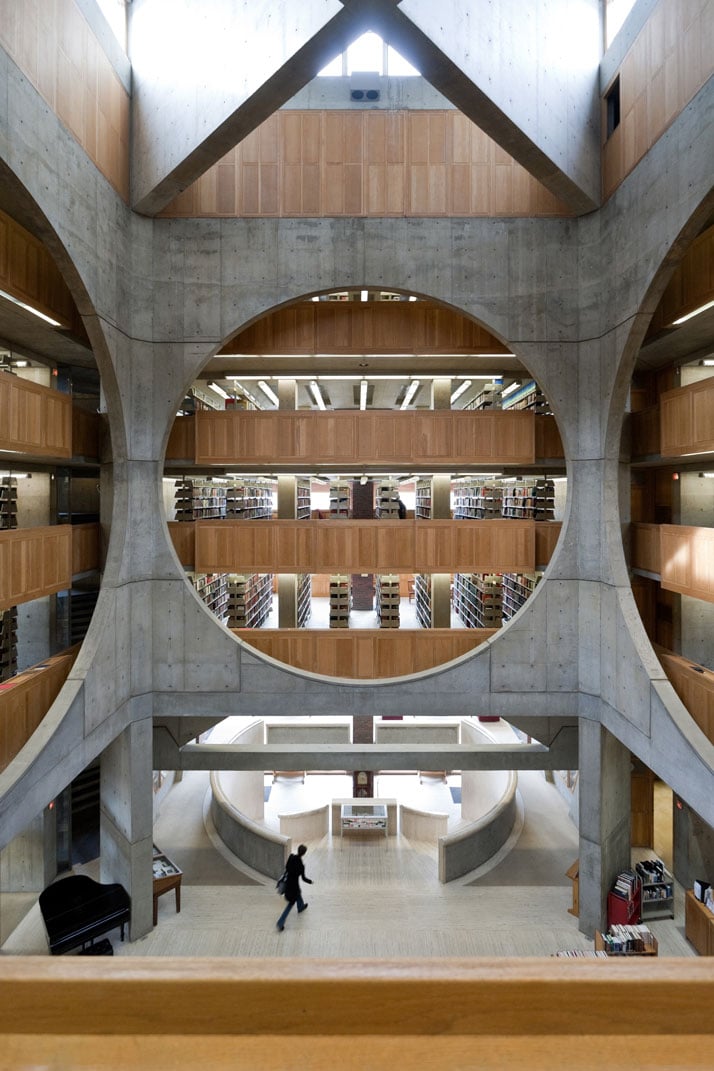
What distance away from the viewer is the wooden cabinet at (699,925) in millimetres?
8805

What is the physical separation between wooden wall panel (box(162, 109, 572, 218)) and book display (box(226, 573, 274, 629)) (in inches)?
301

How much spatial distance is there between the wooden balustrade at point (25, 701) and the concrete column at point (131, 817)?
151cm

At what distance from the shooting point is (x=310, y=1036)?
3.05 feet

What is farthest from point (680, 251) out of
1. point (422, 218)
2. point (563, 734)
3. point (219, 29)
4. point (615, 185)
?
point (563, 734)

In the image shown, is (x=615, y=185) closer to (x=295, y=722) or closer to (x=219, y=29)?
(x=219, y=29)

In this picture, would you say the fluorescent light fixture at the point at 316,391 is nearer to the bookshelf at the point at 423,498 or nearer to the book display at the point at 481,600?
the bookshelf at the point at 423,498

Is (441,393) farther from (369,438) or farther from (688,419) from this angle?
(688,419)

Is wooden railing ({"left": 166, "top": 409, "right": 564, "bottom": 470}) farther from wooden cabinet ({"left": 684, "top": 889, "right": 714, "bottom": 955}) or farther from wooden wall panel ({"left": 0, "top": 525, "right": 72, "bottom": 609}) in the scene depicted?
wooden cabinet ({"left": 684, "top": 889, "right": 714, "bottom": 955})

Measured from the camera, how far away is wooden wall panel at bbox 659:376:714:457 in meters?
8.20

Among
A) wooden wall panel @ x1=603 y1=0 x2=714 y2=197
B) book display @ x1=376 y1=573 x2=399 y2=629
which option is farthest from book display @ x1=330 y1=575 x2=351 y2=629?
wooden wall panel @ x1=603 y1=0 x2=714 y2=197

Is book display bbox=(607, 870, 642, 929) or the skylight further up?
the skylight

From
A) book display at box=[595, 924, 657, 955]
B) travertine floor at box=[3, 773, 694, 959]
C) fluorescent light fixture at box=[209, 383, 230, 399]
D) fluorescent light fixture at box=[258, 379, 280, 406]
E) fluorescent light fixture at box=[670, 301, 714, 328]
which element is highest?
fluorescent light fixture at box=[258, 379, 280, 406]

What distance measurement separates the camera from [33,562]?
8.48 m

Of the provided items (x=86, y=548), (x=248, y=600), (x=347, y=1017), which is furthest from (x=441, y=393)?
(x=347, y=1017)
